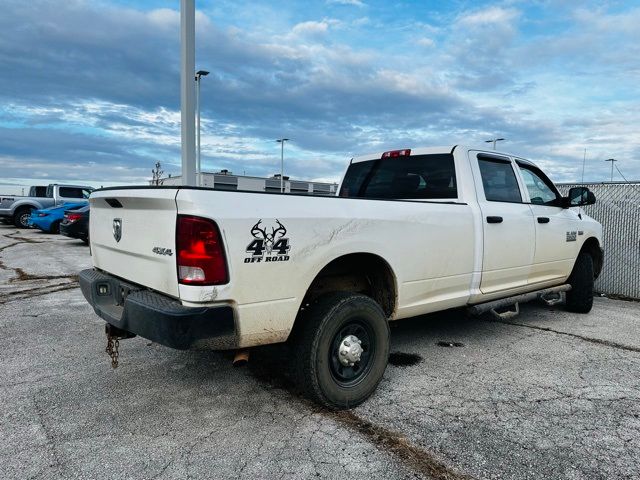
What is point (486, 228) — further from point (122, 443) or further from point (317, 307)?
point (122, 443)

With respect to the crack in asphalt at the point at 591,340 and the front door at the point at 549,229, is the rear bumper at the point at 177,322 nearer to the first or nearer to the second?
the front door at the point at 549,229

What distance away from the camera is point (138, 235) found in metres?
3.12

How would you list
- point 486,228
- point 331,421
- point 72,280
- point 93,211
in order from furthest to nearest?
point 72,280 < point 486,228 < point 93,211 < point 331,421

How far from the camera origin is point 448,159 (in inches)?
182

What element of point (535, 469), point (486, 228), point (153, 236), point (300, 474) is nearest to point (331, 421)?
point (300, 474)

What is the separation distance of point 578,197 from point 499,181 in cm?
133

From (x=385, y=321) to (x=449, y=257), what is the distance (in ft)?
3.07

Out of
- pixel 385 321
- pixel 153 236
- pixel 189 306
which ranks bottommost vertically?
pixel 385 321

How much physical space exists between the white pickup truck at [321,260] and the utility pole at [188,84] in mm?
3785

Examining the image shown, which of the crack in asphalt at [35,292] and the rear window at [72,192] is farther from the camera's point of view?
the rear window at [72,192]

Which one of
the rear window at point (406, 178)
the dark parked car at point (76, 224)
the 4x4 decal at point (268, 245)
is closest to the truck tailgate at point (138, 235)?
the 4x4 decal at point (268, 245)

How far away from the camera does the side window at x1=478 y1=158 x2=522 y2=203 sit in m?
4.71

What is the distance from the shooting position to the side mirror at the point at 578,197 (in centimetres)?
554

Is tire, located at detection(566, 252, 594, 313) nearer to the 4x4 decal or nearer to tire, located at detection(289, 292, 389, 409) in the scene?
tire, located at detection(289, 292, 389, 409)
